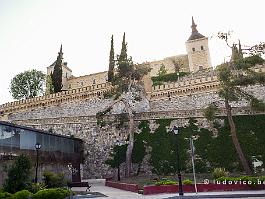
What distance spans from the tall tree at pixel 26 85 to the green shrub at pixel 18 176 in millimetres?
52601

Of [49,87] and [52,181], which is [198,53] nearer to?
[49,87]

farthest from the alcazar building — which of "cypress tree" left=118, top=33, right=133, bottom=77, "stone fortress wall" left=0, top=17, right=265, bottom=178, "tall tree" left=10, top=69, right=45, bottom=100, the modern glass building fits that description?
the modern glass building

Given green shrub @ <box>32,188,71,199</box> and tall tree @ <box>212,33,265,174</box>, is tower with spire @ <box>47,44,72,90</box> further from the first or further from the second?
green shrub @ <box>32,188,71,199</box>

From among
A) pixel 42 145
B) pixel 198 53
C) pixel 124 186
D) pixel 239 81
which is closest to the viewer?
pixel 124 186

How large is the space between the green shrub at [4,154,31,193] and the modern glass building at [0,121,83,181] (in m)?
5.52

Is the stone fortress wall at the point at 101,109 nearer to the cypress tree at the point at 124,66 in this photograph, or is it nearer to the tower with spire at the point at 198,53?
the cypress tree at the point at 124,66

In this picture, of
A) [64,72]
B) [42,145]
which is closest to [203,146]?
[42,145]

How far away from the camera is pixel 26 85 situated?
71.9 metres

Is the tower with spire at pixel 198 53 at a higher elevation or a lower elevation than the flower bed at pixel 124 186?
higher

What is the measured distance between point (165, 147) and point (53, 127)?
1661 centimetres

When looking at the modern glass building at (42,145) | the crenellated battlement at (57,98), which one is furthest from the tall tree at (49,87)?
the modern glass building at (42,145)

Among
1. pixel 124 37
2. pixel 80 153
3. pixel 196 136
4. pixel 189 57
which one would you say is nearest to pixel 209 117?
pixel 196 136

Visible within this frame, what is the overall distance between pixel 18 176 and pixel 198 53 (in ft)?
199

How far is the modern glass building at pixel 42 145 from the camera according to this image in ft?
86.9
